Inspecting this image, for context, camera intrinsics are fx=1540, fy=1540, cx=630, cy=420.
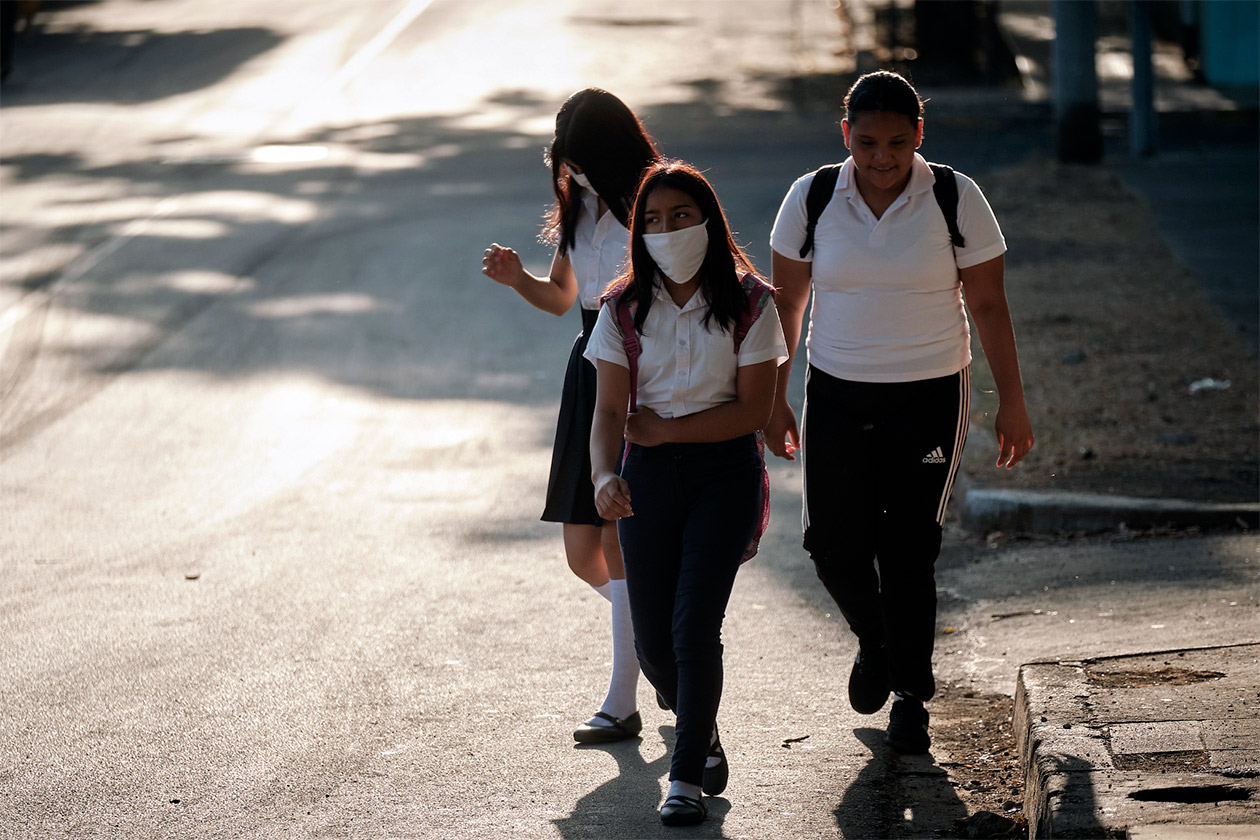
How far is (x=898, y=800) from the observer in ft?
14.0

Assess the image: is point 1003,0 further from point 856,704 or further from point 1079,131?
point 856,704

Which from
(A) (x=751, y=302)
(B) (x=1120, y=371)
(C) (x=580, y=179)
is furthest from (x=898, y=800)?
(B) (x=1120, y=371)

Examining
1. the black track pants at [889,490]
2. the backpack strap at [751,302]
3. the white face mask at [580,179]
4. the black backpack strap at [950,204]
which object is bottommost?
the black track pants at [889,490]

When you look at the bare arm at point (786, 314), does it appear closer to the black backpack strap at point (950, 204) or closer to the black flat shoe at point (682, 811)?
the black backpack strap at point (950, 204)

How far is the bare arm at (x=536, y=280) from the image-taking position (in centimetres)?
464

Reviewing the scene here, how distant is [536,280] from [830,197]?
964mm

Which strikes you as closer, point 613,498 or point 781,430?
point 613,498

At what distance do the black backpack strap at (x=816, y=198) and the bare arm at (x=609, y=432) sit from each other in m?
0.80

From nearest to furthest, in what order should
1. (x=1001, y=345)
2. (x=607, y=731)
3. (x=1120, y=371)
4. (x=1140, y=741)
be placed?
(x=1140, y=741), (x=1001, y=345), (x=607, y=731), (x=1120, y=371)

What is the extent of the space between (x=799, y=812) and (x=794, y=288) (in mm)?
1522

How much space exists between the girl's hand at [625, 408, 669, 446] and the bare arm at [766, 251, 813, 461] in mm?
519

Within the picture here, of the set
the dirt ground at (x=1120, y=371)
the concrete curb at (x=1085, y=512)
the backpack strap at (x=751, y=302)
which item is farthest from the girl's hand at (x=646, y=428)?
the dirt ground at (x=1120, y=371)

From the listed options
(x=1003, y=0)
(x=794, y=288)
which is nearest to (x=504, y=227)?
(x=794, y=288)

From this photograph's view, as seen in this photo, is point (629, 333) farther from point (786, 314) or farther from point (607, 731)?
point (607, 731)
